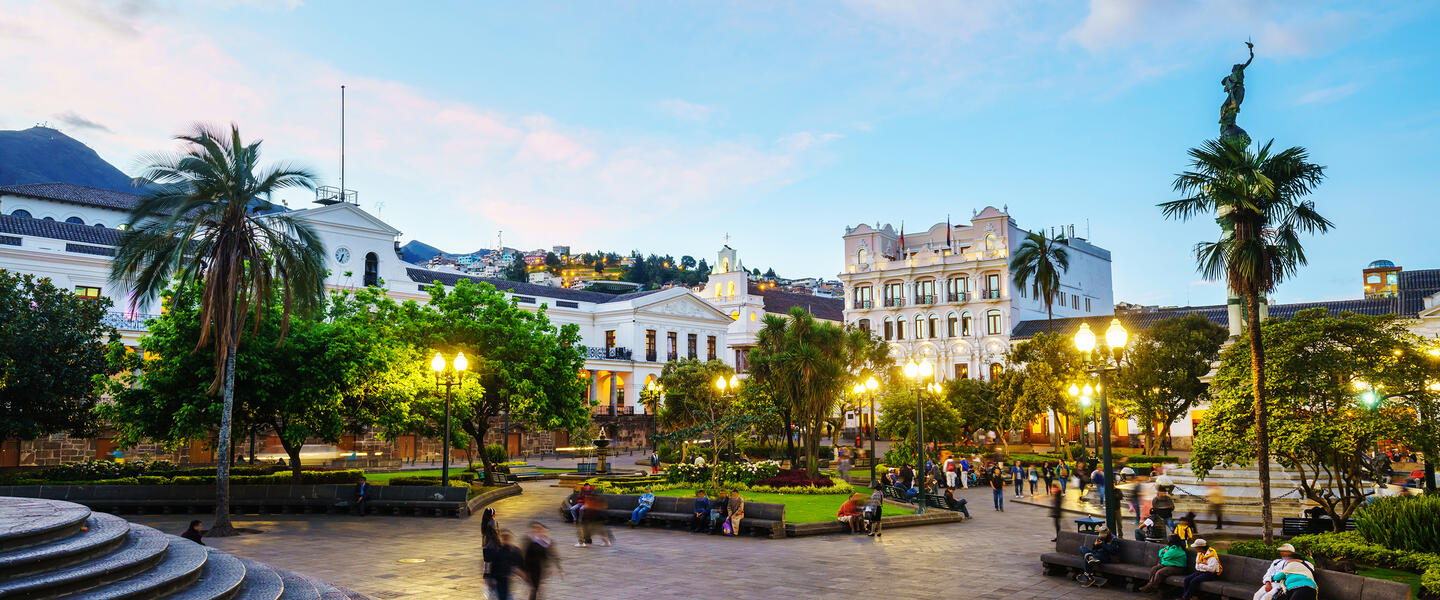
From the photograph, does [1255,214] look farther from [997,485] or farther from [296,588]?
[296,588]

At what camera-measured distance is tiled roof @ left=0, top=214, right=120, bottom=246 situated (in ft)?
145

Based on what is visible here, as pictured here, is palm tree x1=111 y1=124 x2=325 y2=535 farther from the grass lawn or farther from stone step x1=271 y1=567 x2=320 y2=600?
the grass lawn

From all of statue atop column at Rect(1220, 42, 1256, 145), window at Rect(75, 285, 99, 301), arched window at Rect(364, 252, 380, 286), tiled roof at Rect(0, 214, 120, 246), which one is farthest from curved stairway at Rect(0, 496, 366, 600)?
arched window at Rect(364, 252, 380, 286)

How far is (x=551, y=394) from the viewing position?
106 ft

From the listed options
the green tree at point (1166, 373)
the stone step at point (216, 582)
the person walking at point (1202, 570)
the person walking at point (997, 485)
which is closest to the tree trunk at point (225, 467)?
the stone step at point (216, 582)

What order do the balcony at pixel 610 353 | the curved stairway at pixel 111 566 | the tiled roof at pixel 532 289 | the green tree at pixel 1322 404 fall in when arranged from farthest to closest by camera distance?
the balcony at pixel 610 353, the tiled roof at pixel 532 289, the green tree at pixel 1322 404, the curved stairway at pixel 111 566

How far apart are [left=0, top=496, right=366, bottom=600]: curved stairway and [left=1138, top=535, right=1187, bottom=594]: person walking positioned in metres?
11.4

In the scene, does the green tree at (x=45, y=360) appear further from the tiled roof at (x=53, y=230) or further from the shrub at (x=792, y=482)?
the shrub at (x=792, y=482)

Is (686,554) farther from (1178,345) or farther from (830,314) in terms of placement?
(830,314)

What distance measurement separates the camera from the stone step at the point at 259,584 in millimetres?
10570

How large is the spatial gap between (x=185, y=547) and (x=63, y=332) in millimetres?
23022

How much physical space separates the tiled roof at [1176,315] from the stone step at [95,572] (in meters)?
52.3

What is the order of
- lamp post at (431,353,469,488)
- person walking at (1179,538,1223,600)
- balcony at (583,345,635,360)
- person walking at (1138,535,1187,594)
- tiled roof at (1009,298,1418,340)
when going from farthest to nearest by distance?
balcony at (583,345,635,360), tiled roof at (1009,298,1418,340), lamp post at (431,353,469,488), person walking at (1138,535,1187,594), person walking at (1179,538,1223,600)

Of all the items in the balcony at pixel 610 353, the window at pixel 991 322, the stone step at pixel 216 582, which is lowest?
the stone step at pixel 216 582
